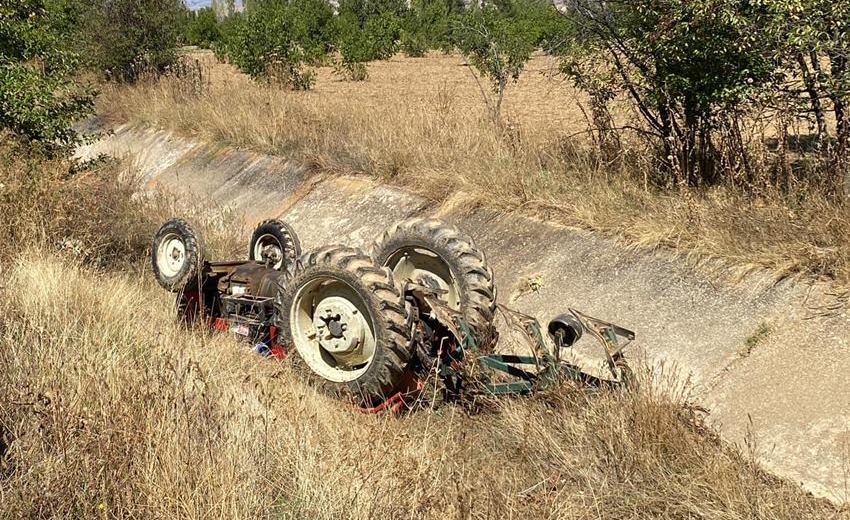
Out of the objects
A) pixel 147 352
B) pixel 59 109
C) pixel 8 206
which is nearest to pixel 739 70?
pixel 147 352

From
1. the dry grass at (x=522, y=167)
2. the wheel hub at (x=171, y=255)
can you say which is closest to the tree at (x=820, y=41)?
the dry grass at (x=522, y=167)

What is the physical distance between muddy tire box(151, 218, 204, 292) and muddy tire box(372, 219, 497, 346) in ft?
5.12

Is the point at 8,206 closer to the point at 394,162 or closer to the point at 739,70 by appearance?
the point at 394,162

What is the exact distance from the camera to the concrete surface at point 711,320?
4395 mm

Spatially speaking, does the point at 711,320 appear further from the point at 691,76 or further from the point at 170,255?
the point at 170,255

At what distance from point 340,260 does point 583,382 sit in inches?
67.3

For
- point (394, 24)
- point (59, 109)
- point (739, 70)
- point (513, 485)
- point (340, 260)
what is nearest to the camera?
point (513, 485)

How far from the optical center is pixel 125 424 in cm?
358

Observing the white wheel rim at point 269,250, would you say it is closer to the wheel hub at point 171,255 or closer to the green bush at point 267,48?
the wheel hub at point 171,255

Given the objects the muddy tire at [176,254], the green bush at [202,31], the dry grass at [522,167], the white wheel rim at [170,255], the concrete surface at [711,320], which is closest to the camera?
the concrete surface at [711,320]

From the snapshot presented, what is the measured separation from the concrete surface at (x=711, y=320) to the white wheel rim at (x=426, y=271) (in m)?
1.09

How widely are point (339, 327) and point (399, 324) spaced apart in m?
0.54

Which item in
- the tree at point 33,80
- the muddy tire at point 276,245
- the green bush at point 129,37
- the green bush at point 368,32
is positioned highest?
the green bush at point 368,32

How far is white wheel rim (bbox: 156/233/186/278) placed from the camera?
6.82 m
